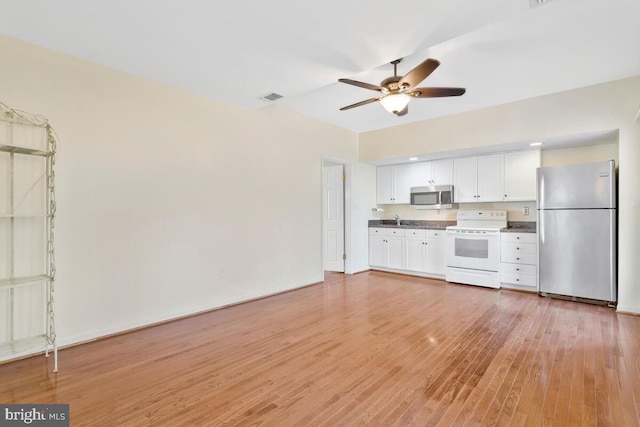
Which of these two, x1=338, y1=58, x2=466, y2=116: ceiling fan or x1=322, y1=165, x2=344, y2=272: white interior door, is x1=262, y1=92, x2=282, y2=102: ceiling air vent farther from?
x1=322, y1=165, x2=344, y2=272: white interior door

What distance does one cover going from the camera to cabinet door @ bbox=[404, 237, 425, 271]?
5660 millimetres

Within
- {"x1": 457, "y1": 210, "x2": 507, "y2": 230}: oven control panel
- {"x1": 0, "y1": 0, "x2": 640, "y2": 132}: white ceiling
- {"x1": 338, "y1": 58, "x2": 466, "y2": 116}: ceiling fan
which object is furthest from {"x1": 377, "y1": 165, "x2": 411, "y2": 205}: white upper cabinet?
{"x1": 338, "y1": 58, "x2": 466, "y2": 116}: ceiling fan

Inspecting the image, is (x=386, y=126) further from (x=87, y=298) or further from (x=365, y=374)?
(x=87, y=298)

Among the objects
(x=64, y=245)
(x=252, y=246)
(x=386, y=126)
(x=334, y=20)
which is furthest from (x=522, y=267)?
(x=64, y=245)

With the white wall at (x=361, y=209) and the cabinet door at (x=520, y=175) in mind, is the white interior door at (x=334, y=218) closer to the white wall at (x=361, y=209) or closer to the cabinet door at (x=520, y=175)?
the white wall at (x=361, y=209)

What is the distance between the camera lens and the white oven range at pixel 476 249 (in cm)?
483

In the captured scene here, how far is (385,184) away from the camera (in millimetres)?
6402

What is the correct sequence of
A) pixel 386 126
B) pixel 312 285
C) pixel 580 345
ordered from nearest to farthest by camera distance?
1. pixel 580 345
2. pixel 312 285
3. pixel 386 126

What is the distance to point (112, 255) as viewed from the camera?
9.96ft

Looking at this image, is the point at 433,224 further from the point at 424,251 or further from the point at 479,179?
the point at 479,179

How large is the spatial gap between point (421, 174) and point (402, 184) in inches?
16.7

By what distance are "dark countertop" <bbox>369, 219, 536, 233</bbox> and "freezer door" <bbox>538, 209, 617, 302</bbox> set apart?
1.11ft

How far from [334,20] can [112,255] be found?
2867 millimetres

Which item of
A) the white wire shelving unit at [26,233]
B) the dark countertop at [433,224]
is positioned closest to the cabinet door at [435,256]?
the dark countertop at [433,224]
